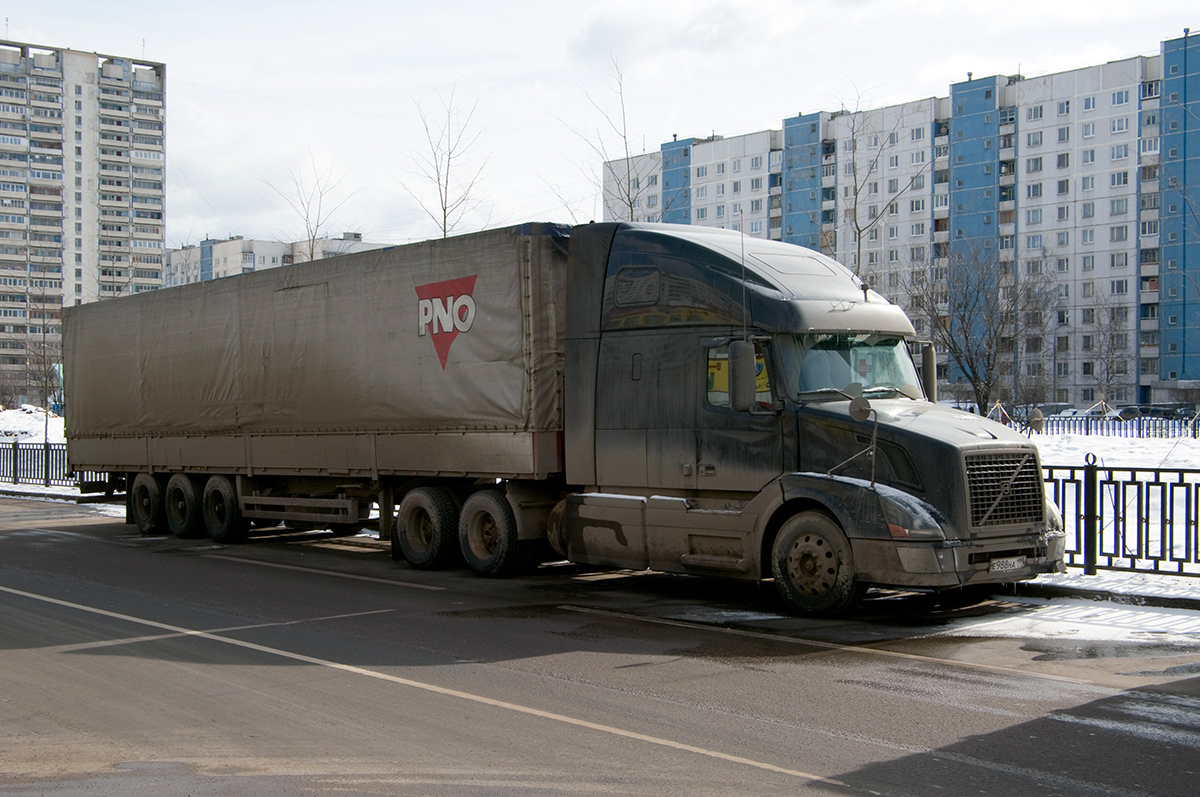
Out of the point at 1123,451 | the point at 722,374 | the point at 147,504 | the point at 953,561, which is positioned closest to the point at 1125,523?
the point at 953,561

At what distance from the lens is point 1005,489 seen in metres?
10.2

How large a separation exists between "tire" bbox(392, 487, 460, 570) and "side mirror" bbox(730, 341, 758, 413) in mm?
4871

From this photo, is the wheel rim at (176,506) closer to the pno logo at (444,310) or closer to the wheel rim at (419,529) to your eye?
the wheel rim at (419,529)

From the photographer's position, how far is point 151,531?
20.2 metres

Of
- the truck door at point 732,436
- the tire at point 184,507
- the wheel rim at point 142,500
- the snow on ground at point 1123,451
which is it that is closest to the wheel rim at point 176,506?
the tire at point 184,507

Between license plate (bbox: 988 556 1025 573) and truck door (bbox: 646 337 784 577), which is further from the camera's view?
truck door (bbox: 646 337 784 577)

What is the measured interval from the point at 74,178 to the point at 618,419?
149m

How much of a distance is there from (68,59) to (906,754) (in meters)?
156

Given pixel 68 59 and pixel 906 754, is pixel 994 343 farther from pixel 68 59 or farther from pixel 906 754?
pixel 68 59

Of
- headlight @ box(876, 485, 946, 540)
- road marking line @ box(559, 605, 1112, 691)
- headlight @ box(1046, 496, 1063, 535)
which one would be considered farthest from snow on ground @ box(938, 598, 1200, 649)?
road marking line @ box(559, 605, 1112, 691)

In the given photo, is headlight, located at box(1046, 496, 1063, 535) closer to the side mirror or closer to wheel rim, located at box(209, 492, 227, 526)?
the side mirror

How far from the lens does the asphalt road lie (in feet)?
19.0

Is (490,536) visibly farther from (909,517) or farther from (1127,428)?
(1127,428)

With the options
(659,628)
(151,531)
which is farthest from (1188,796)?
(151,531)
